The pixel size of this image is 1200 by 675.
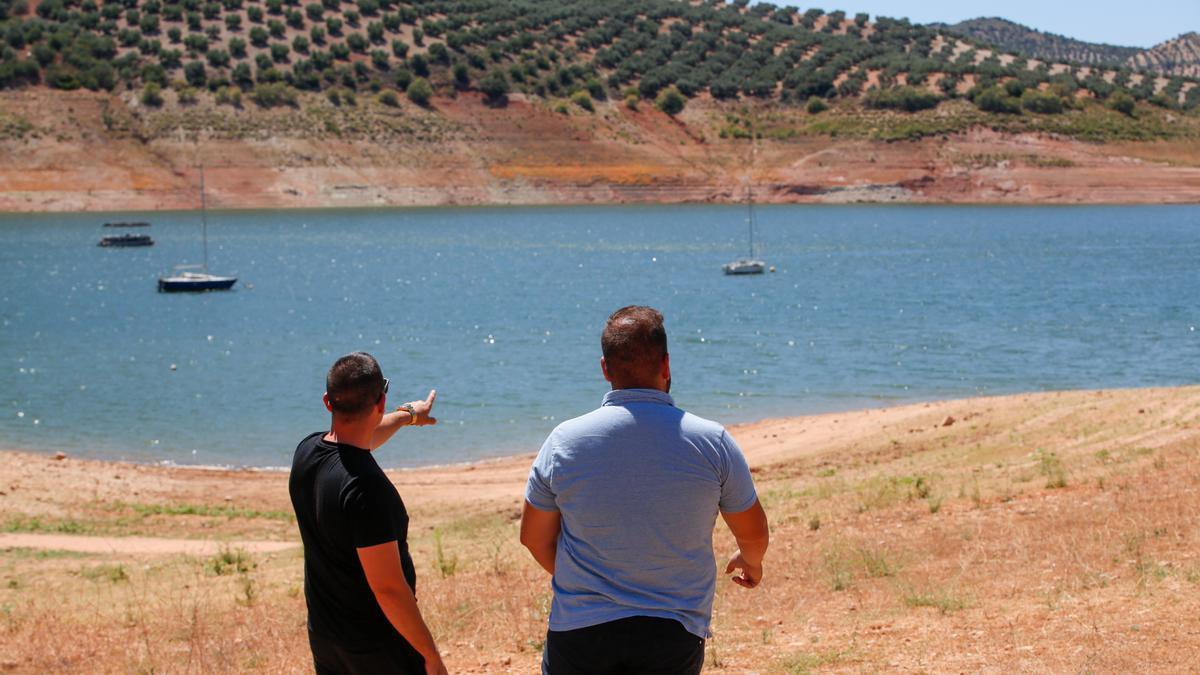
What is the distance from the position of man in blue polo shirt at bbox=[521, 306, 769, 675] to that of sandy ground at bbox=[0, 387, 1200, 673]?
271 cm

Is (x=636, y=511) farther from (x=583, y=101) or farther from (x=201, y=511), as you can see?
(x=583, y=101)

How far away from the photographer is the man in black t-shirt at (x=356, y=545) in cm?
442

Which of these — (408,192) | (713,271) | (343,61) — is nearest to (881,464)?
(713,271)

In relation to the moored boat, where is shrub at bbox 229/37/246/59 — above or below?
above

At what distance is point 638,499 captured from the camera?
4203 mm

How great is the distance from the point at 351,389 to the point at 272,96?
373 ft

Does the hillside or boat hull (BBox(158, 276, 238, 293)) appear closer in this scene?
boat hull (BBox(158, 276, 238, 293))

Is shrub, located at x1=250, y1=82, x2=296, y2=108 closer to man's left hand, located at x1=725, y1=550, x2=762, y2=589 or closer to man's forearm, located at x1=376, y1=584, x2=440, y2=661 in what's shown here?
man's forearm, located at x1=376, y1=584, x2=440, y2=661

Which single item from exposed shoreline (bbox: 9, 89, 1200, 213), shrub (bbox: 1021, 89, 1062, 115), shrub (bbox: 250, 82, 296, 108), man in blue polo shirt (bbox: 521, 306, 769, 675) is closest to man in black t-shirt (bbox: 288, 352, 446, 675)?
man in blue polo shirt (bbox: 521, 306, 769, 675)

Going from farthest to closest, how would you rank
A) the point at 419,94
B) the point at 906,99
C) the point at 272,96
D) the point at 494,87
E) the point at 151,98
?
the point at 906,99 < the point at 494,87 < the point at 419,94 < the point at 272,96 < the point at 151,98

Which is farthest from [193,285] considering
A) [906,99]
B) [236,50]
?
[906,99]

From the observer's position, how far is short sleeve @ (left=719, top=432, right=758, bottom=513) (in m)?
4.26

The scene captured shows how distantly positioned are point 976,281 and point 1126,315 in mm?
14364

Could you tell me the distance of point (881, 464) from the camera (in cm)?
1625
